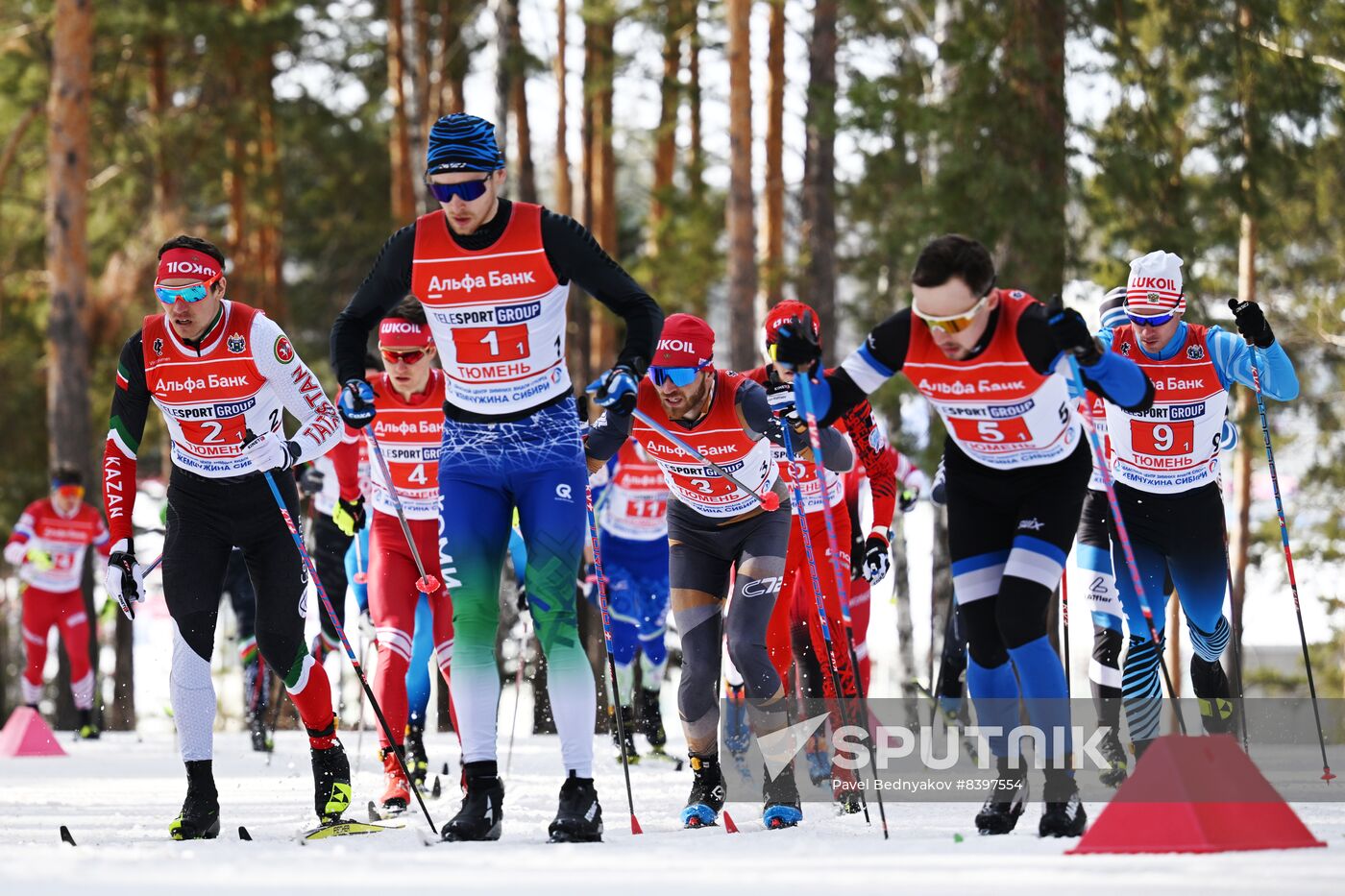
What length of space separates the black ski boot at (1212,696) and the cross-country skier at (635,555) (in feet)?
12.3

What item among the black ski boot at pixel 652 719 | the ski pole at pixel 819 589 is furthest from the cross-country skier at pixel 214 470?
the black ski boot at pixel 652 719

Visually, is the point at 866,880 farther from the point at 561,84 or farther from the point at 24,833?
the point at 561,84

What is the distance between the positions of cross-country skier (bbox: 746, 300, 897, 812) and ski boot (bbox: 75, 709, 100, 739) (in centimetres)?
844

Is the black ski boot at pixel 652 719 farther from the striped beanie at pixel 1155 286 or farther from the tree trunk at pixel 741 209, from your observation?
the tree trunk at pixel 741 209

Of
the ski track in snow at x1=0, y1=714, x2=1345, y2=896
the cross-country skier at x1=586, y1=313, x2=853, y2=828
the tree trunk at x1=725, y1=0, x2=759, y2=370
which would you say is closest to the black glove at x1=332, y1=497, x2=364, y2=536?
the cross-country skier at x1=586, y1=313, x2=853, y2=828

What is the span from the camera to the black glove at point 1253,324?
753 centimetres

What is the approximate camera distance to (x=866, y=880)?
438 centimetres

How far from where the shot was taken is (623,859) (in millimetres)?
4934

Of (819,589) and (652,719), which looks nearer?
(819,589)

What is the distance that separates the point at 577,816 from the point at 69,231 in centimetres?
1624

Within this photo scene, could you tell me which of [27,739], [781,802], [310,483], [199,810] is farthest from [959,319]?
[27,739]

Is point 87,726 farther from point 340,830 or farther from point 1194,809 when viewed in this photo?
point 1194,809

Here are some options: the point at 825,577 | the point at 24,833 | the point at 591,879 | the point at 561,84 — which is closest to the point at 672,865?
the point at 591,879

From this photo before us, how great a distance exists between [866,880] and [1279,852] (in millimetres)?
1287
